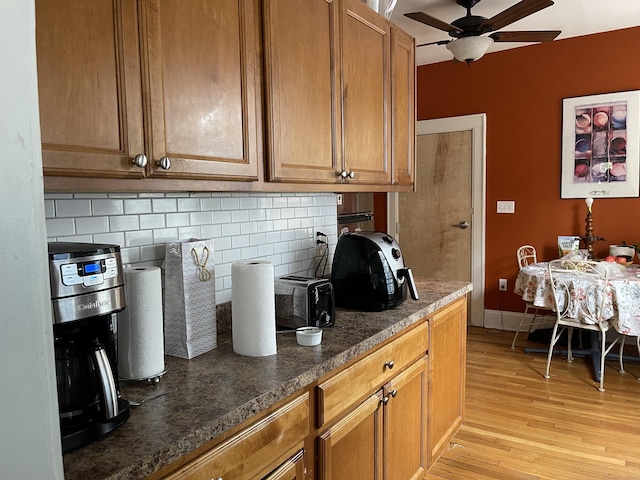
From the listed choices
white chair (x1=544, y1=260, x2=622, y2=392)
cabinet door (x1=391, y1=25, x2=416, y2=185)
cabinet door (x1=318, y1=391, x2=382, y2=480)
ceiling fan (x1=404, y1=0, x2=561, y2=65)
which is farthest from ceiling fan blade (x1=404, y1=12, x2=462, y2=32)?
cabinet door (x1=318, y1=391, x2=382, y2=480)

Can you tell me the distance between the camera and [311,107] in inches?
70.9

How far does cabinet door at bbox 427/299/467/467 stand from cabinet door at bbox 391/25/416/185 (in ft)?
2.36

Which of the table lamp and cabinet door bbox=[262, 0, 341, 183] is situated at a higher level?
cabinet door bbox=[262, 0, 341, 183]

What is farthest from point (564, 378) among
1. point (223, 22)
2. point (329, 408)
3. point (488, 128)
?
point (223, 22)

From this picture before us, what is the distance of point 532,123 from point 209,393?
4.24 m

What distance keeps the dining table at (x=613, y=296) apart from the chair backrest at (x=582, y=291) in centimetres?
4

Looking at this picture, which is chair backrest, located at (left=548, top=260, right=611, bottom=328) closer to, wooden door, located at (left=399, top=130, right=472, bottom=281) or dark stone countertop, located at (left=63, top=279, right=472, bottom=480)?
wooden door, located at (left=399, top=130, right=472, bottom=281)

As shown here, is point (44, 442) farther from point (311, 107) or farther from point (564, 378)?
point (564, 378)

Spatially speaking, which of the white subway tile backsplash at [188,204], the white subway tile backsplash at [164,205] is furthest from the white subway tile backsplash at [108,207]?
the white subway tile backsplash at [188,204]

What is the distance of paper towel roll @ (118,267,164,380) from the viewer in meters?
1.30

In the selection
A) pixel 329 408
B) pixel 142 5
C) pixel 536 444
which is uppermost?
pixel 142 5

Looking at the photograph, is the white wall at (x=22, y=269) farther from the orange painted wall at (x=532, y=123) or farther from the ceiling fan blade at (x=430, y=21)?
the orange painted wall at (x=532, y=123)

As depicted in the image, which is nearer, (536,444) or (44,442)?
(44,442)

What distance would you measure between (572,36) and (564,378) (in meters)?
2.87
